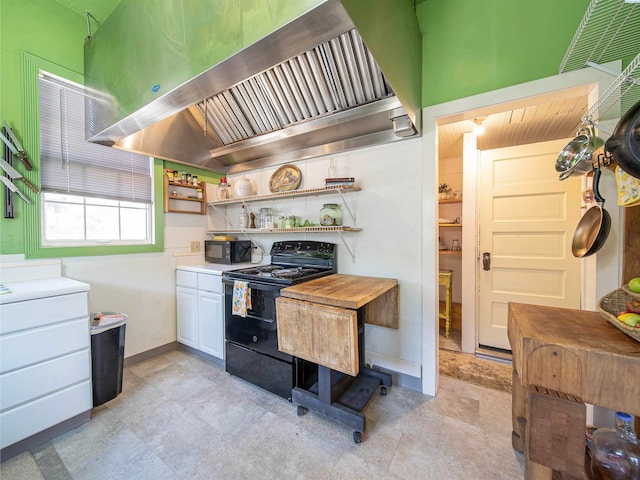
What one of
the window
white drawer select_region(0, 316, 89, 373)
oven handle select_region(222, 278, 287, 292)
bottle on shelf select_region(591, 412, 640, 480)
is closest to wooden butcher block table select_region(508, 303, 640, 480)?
bottle on shelf select_region(591, 412, 640, 480)

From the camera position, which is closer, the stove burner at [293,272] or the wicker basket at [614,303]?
the wicker basket at [614,303]

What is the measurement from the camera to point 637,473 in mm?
1012

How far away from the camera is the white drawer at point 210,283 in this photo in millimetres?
2297

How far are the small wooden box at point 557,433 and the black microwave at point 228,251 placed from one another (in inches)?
102

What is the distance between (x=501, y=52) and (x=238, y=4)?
1.76 meters

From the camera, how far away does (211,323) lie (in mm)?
2377

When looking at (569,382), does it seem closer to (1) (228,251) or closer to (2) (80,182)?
(1) (228,251)

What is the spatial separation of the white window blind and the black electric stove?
146cm

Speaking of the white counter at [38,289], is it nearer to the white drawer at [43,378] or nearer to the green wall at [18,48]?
the green wall at [18,48]

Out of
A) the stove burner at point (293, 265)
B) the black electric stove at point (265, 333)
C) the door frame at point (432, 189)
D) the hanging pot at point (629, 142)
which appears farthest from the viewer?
the stove burner at point (293, 265)

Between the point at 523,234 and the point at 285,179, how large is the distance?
2622mm

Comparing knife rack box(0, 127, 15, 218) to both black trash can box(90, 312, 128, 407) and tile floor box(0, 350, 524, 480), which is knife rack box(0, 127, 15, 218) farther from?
tile floor box(0, 350, 524, 480)

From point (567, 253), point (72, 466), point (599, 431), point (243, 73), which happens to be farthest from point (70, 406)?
point (567, 253)

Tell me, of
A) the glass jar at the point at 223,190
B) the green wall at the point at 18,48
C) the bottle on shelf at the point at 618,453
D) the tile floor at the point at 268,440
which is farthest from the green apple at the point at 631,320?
the green wall at the point at 18,48
